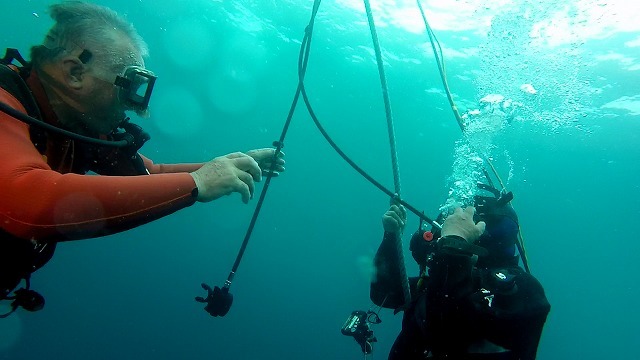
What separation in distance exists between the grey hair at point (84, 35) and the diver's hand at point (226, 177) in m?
1.03

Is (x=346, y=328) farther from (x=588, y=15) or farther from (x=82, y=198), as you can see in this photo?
(x=588, y=15)

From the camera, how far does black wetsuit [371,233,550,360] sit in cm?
239

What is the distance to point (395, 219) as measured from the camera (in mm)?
3467

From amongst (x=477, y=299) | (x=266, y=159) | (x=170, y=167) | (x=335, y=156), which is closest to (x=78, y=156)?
(x=170, y=167)

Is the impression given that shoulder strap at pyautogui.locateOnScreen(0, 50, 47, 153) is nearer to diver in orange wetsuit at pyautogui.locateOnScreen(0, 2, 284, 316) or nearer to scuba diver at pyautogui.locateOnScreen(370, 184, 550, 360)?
diver in orange wetsuit at pyautogui.locateOnScreen(0, 2, 284, 316)

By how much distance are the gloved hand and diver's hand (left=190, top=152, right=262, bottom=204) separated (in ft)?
6.21

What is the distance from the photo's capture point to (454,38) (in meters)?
17.8

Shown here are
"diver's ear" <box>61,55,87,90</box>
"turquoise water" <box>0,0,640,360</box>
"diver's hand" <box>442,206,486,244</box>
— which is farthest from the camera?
"turquoise water" <box>0,0,640,360</box>

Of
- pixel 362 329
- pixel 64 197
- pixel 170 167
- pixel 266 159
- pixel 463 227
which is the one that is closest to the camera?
pixel 64 197

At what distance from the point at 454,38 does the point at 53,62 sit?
18734 mm

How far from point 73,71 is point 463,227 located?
8.80 ft

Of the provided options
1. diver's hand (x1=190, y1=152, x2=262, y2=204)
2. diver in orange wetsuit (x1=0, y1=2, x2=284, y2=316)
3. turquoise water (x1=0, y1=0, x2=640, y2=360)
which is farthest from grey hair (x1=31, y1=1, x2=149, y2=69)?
turquoise water (x1=0, y1=0, x2=640, y2=360)

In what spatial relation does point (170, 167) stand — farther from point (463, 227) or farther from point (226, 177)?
point (463, 227)

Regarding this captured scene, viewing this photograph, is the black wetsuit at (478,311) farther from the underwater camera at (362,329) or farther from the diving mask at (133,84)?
the diving mask at (133,84)
